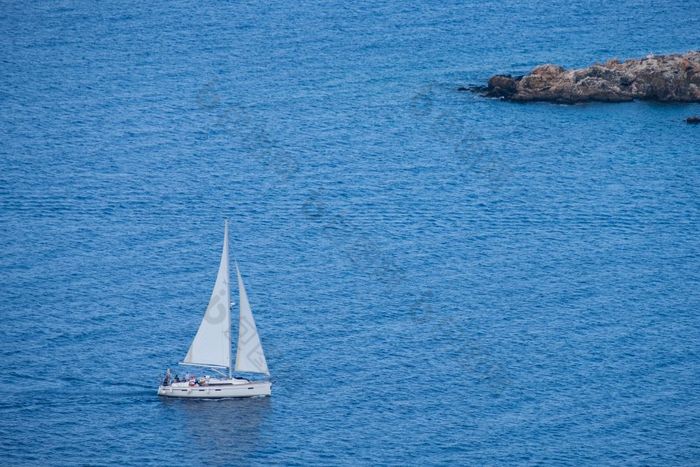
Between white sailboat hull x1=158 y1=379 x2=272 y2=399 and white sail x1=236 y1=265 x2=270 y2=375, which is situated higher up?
white sail x1=236 y1=265 x2=270 y2=375

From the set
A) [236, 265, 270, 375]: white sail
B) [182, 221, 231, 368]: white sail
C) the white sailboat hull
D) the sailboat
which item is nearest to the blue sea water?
the white sailboat hull

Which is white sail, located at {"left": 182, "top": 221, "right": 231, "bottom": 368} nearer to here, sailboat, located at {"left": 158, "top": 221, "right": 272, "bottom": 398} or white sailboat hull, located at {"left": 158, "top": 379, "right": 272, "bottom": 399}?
sailboat, located at {"left": 158, "top": 221, "right": 272, "bottom": 398}

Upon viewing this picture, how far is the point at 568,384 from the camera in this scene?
14138 centimetres

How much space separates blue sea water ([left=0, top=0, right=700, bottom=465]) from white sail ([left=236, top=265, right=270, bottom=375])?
3143 mm

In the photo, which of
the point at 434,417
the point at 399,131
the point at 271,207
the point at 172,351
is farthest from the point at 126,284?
the point at 399,131

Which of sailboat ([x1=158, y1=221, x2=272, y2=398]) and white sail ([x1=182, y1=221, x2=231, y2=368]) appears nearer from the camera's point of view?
sailboat ([x1=158, y1=221, x2=272, y2=398])

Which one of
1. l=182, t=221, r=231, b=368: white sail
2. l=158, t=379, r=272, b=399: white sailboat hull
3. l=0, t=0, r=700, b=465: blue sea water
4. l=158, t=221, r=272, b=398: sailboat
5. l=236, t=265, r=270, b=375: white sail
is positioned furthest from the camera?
l=182, t=221, r=231, b=368: white sail

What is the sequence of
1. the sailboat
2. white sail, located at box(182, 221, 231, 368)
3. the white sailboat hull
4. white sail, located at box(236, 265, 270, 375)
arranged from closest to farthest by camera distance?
the white sailboat hull → the sailboat → white sail, located at box(236, 265, 270, 375) → white sail, located at box(182, 221, 231, 368)

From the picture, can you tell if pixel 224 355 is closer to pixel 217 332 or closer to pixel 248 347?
pixel 217 332

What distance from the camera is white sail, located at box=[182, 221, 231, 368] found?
140750 millimetres

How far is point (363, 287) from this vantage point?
519 feet

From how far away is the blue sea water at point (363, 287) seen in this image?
438 ft

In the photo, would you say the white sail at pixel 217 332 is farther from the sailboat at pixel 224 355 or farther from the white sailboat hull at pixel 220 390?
the white sailboat hull at pixel 220 390

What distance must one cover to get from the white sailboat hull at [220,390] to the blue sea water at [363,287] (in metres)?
0.99
